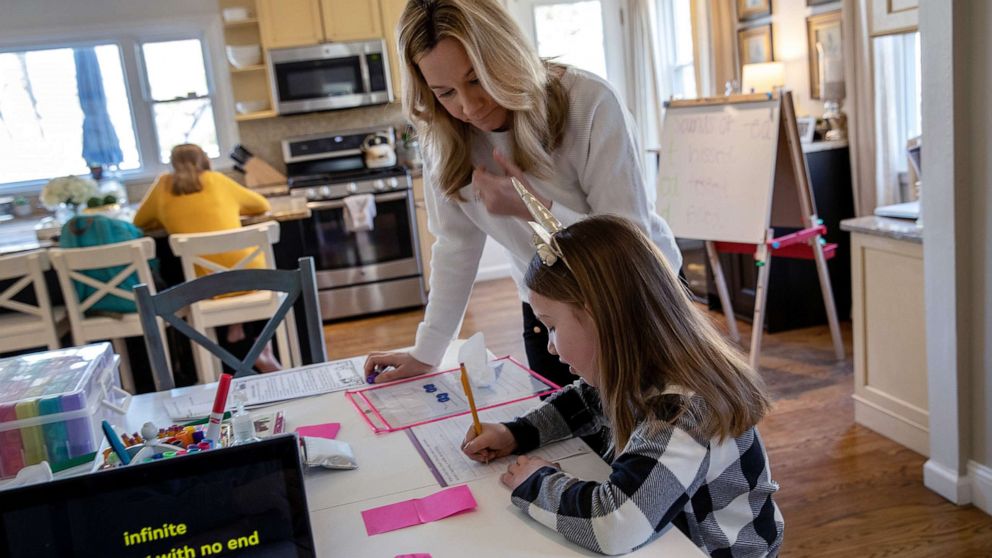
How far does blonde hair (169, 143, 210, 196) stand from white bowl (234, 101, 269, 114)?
1.82 metres

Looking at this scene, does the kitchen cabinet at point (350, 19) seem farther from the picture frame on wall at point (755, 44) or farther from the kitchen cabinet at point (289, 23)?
the picture frame on wall at point (755, 44)

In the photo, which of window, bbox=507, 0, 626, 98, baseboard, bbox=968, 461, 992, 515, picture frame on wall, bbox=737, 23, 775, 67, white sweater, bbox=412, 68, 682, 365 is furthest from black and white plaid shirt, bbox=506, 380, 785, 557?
window, bbox=507, 0, 626, 98

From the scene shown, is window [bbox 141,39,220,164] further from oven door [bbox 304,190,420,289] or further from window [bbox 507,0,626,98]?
window [bbox 507,0,626,98]

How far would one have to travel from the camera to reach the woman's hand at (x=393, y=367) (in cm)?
174

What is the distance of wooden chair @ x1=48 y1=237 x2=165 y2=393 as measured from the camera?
318cm

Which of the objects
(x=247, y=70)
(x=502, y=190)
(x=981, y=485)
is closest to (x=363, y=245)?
(x=247, y=70)

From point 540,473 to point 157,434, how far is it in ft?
1.82

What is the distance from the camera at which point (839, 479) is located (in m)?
2.63

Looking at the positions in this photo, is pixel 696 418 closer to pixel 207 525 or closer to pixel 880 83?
pixel 207 525

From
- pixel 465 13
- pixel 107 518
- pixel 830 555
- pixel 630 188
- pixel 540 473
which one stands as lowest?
pixel 830 555

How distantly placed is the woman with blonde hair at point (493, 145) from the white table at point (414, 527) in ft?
1.28

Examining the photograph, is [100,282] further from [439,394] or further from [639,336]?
[639,336]

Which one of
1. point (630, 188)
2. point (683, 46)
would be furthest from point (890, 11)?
point (683, 46)

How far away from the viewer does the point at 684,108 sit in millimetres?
3852
